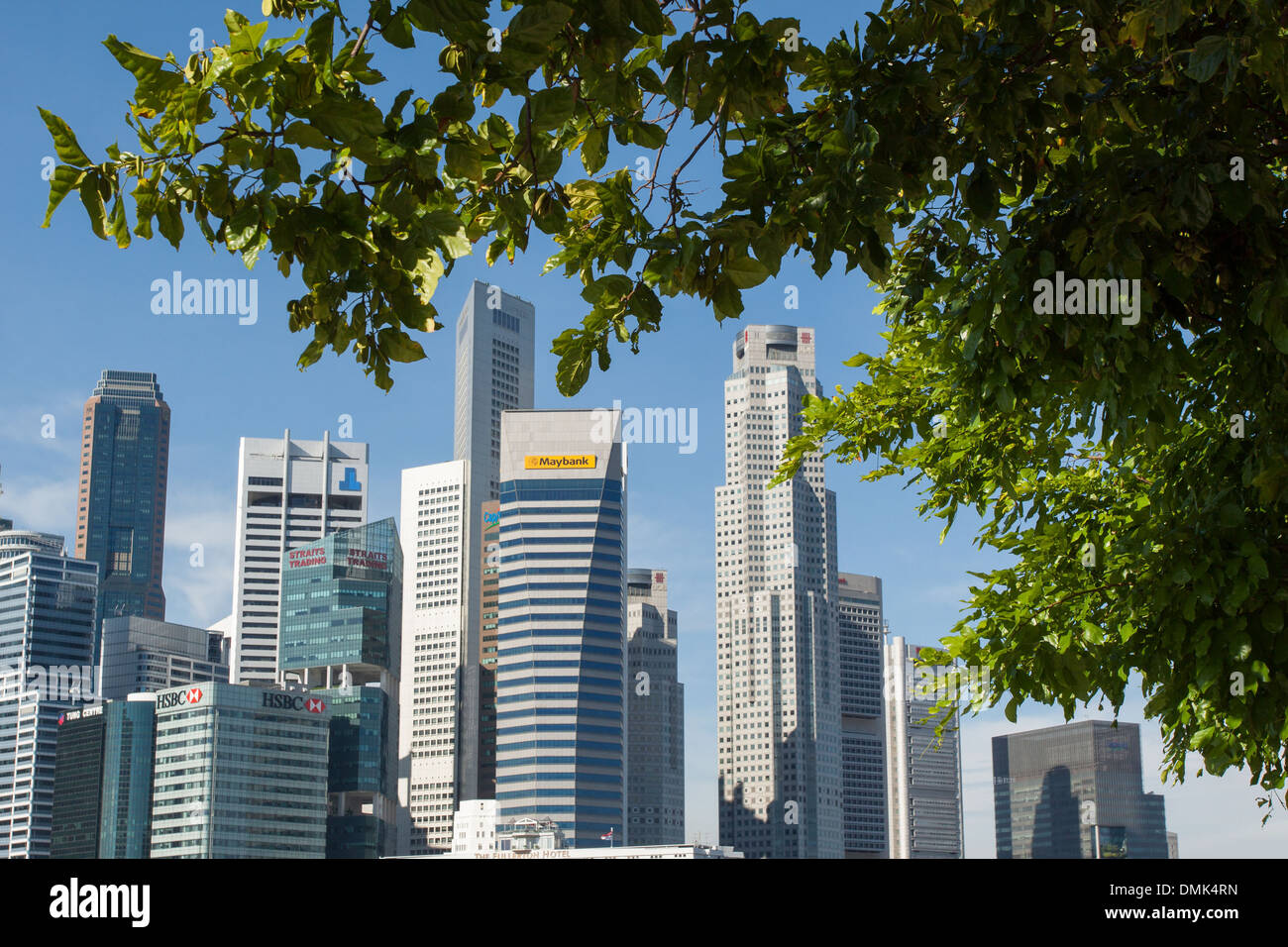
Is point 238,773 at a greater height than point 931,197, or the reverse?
point 931,197

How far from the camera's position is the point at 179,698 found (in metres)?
173

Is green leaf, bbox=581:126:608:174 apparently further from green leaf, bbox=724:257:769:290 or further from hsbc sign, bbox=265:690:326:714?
hsbc sign, bbox=265:690:326:714

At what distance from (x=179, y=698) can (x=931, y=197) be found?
181487 mm

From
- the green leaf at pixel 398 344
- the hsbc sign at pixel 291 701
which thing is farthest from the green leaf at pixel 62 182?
the hsbc sign at pixel 291 701

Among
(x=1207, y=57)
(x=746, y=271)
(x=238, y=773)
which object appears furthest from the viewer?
(x=238, y=773)

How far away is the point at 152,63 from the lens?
4.75 m

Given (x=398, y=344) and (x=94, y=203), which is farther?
(x=398, y=344)

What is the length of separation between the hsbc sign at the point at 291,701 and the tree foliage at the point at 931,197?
180943 millimetres

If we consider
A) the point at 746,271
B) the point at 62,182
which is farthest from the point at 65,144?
the point at 746,271

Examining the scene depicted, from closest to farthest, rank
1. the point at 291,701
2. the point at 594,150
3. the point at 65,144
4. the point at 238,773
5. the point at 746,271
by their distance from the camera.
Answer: the point at 65,144 → the point at 746,271 → the point at 594,150 → the point at 238,773 → the point at 291,701

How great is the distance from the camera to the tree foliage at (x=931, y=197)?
4.99m

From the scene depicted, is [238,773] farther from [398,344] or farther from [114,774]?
[398,344]

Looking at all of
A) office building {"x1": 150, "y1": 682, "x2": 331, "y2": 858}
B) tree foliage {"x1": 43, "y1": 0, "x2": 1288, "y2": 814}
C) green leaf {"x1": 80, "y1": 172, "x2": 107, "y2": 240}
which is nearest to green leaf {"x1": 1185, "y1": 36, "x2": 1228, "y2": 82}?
tree foliage {"x1": 43, "y1": 0, "x2": 1288, "y2": 814}

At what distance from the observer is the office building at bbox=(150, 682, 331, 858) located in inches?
6713
